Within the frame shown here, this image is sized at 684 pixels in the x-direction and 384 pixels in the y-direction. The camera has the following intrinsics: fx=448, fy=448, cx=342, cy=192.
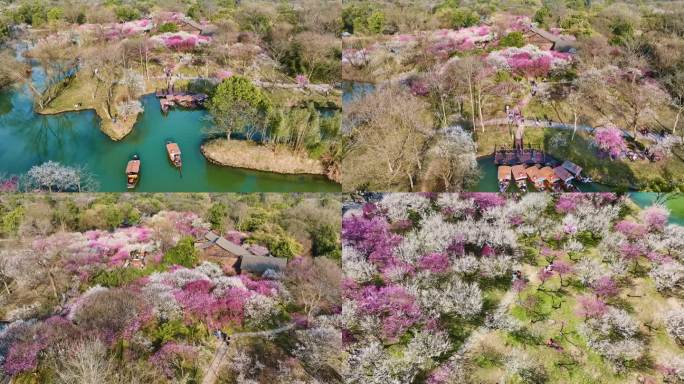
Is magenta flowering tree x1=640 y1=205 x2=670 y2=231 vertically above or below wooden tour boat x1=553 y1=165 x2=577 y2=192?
below

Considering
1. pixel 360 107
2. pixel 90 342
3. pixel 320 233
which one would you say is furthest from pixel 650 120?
pixel 90 342

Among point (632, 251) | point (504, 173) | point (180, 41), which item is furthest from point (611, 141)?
point (180, 41)

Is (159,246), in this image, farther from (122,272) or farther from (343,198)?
(343,198)


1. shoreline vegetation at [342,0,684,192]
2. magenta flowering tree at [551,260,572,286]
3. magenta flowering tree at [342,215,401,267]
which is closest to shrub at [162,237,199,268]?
magenta flowering tree at [342,215,401,267]

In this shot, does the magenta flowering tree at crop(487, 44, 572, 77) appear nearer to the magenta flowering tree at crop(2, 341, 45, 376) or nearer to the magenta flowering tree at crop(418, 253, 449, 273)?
the magenta flowering tree at crop(418, 253, 449, 273)

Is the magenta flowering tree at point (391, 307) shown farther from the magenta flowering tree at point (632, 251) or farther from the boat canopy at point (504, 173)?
the magenta flowering tree at point (632, 251)

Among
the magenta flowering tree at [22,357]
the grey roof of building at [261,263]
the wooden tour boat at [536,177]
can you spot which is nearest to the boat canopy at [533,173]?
the wooden tour boat at [536,177]

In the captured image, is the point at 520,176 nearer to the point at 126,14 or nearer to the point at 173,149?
the point at 173,149
